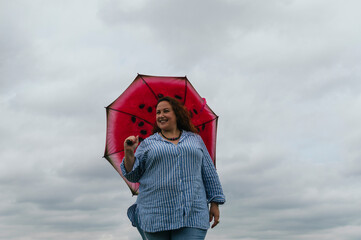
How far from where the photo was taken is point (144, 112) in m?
6.44

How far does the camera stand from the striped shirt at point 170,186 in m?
4.91

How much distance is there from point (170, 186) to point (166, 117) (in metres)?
0.89

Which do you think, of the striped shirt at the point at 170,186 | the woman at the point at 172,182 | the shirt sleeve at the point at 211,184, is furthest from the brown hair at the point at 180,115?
the shirt sleeve at the point at 211,184

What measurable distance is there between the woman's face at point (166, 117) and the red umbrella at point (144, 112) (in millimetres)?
966

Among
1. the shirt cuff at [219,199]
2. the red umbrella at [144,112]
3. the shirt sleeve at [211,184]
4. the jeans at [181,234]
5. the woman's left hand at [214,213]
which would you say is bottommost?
the jeans at [181,234]

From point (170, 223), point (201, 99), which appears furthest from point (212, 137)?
point (170, 223)

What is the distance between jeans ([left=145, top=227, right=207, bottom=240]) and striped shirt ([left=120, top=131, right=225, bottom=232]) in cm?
6

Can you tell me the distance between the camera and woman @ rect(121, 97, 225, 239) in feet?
16.1

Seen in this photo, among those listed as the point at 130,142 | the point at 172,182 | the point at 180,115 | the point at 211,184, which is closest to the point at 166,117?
the point at 180,115

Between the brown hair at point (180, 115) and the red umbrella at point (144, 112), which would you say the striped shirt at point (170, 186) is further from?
the red umbrella at point (144, 112)

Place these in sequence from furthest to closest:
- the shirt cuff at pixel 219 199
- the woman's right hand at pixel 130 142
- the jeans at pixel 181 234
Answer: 1. the shirt cuff at pixel 219 199
2. the woman's right hand at pixel 130 142
3. the jeans at pixel 181 234

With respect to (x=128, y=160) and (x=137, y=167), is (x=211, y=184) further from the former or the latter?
(x=128, y=160)

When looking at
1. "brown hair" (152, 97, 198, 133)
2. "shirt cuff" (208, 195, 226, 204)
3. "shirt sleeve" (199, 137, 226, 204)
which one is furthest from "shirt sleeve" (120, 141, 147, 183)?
"shirt cuff" (208, 195, 226, 204)

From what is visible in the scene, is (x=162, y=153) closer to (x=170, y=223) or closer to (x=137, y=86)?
(x=170, y=223)
